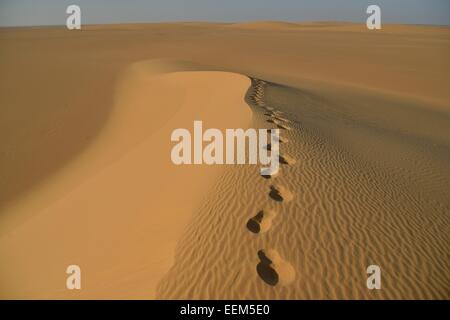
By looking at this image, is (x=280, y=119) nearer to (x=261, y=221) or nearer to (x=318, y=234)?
(x=261, y=221)

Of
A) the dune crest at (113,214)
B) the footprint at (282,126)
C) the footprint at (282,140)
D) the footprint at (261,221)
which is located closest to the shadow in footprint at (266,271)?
the footprint at (261,221)

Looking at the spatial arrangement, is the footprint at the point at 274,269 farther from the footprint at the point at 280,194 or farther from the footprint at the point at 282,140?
the footprint at the point at 282,140

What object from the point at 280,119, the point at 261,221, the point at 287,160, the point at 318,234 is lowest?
the point at 318,234

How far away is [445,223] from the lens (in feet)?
21.6

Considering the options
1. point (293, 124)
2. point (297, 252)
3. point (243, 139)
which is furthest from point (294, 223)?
point (293, 124)

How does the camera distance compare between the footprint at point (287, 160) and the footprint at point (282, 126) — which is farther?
the footprint at point (282, 126)

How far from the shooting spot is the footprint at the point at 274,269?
4930 mm

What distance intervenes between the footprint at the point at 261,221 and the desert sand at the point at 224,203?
3 centimetres

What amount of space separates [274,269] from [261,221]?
1185 millimetres

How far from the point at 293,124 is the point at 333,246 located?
6.83 meters

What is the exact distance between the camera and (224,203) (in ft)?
22.2

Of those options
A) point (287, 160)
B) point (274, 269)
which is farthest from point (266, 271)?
point (287, 160)

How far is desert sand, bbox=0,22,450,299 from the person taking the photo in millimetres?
5168
